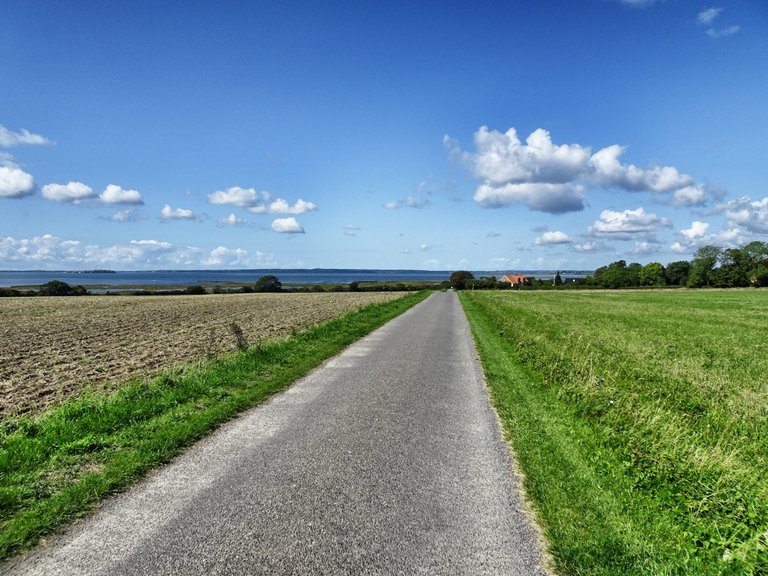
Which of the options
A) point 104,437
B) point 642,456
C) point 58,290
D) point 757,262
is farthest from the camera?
point 757,262

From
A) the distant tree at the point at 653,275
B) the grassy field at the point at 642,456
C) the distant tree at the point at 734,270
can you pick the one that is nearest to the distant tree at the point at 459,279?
the distant tree at the point at 653,275

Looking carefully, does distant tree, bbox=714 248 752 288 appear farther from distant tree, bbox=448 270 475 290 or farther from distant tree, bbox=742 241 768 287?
distant tree, bbox=448 270 475 290

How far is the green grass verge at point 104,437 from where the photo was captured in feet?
15.9

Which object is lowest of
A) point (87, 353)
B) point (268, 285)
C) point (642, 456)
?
point (87, 353)

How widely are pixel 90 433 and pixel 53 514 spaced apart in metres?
2.70

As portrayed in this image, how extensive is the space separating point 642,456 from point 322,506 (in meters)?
4.46

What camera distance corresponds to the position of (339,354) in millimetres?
15906

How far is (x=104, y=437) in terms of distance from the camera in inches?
273

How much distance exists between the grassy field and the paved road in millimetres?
576

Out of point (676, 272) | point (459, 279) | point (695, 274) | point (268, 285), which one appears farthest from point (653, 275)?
point (268, 285)

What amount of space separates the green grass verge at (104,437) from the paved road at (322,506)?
13.4 inches

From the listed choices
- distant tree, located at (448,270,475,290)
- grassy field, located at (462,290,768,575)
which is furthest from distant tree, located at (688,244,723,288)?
grassy field, located at (462,290,768,575)

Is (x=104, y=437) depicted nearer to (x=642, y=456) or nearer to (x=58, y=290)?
(x=642, y=456)

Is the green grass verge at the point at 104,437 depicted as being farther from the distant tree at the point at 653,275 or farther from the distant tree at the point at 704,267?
the distant tree at the point at 653,275
